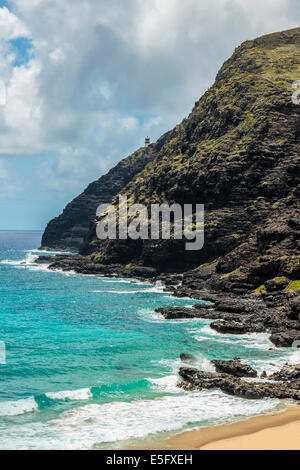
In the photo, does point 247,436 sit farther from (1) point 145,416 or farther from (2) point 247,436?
(1) point 145,416

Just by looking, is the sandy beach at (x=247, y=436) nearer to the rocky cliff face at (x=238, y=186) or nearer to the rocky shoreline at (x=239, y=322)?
the rocky shoreline at (x=239, y=322)

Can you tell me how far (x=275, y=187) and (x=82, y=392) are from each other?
8110cm

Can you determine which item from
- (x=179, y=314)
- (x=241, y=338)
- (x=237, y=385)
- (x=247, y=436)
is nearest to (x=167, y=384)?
(x=237, y=385)

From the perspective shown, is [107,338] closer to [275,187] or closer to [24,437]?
[24,437]

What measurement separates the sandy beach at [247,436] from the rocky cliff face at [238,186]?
146ft

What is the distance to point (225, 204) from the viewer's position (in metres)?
102

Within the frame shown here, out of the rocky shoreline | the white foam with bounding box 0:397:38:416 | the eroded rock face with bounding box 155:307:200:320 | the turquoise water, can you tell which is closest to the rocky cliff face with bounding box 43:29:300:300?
the rocky shoreline

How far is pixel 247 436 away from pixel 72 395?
12216 millimetres

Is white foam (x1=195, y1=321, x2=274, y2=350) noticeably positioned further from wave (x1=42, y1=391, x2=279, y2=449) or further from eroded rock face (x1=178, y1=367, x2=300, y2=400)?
wave (x1=42, y1=391, x2=279, y2=449)

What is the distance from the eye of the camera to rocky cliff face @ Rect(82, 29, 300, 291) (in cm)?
7356

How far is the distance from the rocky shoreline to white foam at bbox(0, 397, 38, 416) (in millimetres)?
9923

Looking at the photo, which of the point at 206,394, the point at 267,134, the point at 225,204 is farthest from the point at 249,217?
the point at 206,394

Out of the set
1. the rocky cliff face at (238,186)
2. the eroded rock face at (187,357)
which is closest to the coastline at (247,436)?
the eroded rock face at (187,357)

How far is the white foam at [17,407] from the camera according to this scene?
2377 centimetres
